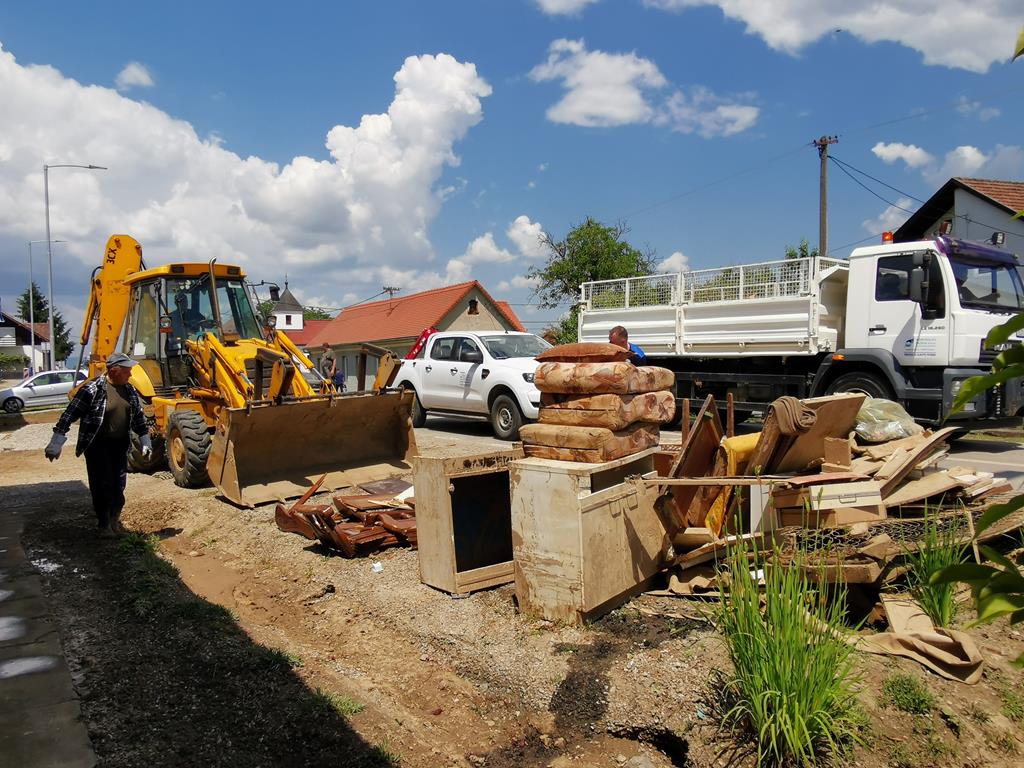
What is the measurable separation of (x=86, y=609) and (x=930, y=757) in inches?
192

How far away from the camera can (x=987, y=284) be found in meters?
9.37

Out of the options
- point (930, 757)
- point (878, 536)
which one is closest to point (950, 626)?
point (878, 536)

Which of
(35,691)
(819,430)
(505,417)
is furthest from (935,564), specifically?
(505,417)

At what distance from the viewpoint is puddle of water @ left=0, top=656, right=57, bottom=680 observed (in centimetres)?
370

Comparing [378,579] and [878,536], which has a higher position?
[878,536]

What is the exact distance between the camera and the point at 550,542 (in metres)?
4.28

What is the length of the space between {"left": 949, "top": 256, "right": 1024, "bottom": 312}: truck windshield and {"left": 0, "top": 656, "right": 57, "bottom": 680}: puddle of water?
386 inches

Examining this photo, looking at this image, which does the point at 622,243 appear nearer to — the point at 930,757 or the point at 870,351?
the point at 870,351

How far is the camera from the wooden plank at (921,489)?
4.67 meters

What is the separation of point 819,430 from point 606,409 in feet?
5.54

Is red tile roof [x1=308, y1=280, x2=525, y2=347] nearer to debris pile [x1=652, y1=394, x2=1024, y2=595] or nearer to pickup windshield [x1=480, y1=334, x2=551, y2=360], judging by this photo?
pickup windshield [x1=480, y1=334, x2=551, y2=360]

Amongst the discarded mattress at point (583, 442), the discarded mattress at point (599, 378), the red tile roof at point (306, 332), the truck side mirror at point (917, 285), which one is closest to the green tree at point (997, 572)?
the discarded mattress at point (583, 442)

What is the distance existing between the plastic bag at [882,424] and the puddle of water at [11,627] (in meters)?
5.93

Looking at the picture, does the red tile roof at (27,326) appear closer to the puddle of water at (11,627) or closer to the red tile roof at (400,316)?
the red tile roof at (400,316)
